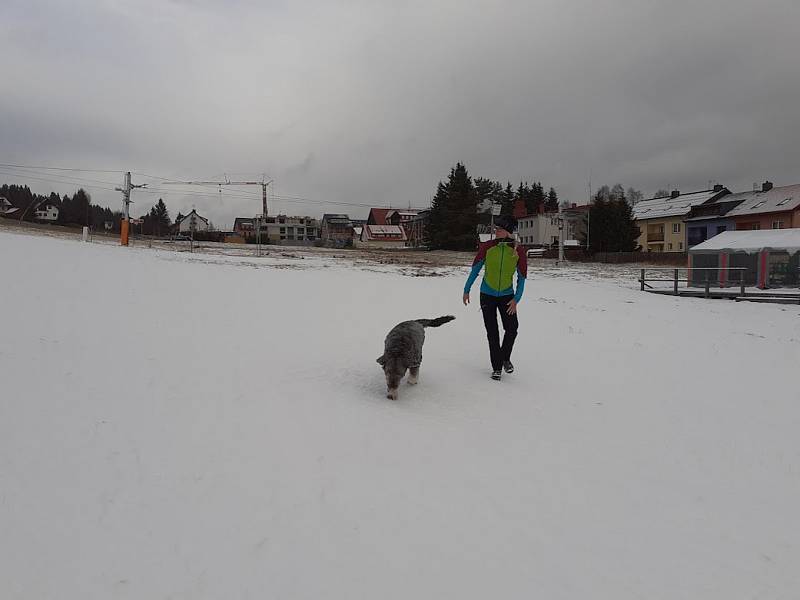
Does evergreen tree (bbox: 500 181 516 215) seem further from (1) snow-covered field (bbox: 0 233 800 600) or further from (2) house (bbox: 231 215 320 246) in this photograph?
(1) snow-covered field (bbox: 0 233 800 600)

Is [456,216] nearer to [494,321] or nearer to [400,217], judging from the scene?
[400,217]

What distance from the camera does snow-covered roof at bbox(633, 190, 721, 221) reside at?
211 ft

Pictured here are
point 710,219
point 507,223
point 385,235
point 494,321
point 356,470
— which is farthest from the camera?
point 385,235

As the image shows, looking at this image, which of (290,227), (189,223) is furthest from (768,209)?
(189,223)

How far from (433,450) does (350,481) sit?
44.5 inches

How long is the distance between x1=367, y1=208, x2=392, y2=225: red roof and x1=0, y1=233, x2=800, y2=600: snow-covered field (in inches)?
4239

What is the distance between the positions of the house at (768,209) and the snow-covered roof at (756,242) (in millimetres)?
28886

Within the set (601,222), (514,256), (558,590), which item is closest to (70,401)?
(558,590)

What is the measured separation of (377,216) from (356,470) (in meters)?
114

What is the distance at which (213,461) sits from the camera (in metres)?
3.98

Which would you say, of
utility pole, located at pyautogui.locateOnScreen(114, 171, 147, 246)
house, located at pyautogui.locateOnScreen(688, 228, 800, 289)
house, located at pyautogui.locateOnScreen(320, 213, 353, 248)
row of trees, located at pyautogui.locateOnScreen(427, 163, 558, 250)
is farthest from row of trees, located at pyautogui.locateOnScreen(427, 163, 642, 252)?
house, located at pyautogui.locateOnScreen(320, 213, 353, 248)

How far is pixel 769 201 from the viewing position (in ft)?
176

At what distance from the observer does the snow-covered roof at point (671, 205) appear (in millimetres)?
64438

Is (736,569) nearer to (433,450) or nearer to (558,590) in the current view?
(558,590)
